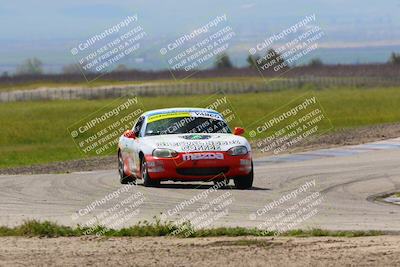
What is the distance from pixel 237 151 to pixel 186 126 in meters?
1.41

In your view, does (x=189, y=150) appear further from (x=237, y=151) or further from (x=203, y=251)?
(x=203, y=251)

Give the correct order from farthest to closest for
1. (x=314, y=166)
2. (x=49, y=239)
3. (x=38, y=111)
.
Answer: (x=38, y=111)
(x=314, y=166)
(x=49, y=239)

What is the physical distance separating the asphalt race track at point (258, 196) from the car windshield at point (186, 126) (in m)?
0.93

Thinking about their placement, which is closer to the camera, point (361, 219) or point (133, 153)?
point (361, 219)

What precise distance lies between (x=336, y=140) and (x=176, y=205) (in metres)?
17.0

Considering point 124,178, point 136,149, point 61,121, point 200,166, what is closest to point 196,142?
point 200,166

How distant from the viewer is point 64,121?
59938 mm

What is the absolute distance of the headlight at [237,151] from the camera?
19.0 metres

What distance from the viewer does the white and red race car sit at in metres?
19.0

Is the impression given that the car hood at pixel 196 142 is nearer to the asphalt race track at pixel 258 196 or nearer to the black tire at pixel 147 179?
the black tire at pixel 147 179

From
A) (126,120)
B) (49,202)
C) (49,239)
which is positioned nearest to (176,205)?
(49,202)

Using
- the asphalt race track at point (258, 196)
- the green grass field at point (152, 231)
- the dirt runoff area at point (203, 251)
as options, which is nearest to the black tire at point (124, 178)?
the asphalt race track at point (258, 196)

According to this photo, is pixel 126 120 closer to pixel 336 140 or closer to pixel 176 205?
pixel 336 140

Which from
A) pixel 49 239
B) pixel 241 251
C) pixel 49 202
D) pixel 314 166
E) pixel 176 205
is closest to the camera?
pixel 241 251
